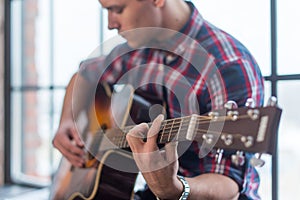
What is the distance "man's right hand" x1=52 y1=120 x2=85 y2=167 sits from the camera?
1.17m

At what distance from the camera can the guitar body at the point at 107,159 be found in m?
1.03

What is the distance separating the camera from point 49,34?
1494 mm

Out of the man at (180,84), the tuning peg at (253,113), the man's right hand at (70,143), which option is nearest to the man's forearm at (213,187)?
the man at (180,84)

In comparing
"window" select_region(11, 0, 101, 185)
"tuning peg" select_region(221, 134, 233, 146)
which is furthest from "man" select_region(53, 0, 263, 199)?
"window" select_region(11, 0, 101, 185)

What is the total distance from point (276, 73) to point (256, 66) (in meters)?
0.07

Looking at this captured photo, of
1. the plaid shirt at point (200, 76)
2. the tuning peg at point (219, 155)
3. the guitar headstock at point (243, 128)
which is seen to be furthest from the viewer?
the plaid shirt at point (200, 76)

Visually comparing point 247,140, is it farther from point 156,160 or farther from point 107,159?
point 107,159

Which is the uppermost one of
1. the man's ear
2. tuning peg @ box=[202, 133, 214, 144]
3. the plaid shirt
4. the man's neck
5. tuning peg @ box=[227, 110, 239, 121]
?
the man's ear

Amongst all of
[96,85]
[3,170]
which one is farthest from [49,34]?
[3,170]

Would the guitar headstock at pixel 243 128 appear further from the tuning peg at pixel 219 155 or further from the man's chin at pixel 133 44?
the man's chin at pixel 133 44

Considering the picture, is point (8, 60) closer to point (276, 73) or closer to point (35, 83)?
point (35, 83)

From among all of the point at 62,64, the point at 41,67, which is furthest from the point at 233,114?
the point at 41,67

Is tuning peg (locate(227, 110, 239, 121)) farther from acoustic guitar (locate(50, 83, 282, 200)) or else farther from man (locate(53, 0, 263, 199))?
man (locate(53, 0, 263, 199))

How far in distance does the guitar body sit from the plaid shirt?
0.21 feet
